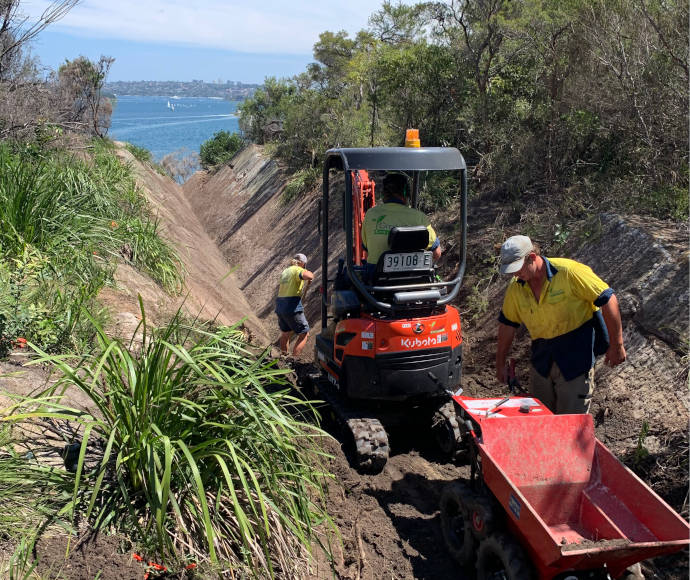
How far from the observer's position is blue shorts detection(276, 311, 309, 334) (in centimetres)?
861

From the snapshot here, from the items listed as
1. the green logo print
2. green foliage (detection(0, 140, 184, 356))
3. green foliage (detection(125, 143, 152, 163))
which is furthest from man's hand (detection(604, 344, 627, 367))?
green foliage (detection(125, 143, 152, 163))

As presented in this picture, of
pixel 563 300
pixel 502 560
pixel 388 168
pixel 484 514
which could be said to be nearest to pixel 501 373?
pixel 563 300

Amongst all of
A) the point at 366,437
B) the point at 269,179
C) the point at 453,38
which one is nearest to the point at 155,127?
the point at 269,179

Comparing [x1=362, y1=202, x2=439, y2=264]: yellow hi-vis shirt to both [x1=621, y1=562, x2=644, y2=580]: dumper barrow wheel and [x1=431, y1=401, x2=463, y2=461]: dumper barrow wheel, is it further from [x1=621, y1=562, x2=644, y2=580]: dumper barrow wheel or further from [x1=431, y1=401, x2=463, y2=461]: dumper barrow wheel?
[x1=621, y1=562, x2=644, y2=580]: dumper barrow wheel

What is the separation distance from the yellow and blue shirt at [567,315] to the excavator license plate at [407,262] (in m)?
0.87

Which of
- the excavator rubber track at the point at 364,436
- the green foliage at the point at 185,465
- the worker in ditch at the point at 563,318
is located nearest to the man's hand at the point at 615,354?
the worker in ditch at the point at 563,318

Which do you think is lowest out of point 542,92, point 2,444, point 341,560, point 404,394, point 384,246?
point 341,560

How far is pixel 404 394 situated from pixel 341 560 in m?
1.69

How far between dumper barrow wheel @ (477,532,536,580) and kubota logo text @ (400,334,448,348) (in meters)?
1.79

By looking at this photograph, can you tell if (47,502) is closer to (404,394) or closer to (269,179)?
(404,394)

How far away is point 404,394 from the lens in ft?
16.9

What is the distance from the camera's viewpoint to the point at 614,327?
4.13m

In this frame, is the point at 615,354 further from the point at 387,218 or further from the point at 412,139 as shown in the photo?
the point at 412,139

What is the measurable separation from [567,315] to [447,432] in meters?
1.65
